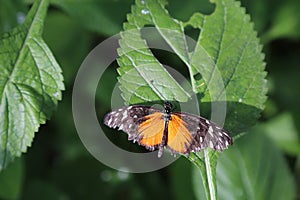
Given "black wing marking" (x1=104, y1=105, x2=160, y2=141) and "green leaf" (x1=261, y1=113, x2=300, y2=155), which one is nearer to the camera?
"black wing marking" (x1=104, y1=105, x2=160, y2=141)

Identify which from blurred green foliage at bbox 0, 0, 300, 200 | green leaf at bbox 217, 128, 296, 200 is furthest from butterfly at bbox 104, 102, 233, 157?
blurred green foliage at bbox 0, 0, 300, 200

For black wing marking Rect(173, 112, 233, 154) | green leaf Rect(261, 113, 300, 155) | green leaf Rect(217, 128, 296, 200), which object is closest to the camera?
black wing marking Rect(173, 112, 233, 154)

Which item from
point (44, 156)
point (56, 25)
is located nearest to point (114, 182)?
point (44, 156)

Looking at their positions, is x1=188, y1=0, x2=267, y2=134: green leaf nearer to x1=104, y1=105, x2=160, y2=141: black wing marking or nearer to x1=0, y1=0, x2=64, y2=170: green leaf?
x1=104, y1=105, x2=160, y2=141: black wing marking

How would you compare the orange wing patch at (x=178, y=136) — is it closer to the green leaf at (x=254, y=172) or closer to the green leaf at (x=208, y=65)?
the green leaf at (x=208, y=65)

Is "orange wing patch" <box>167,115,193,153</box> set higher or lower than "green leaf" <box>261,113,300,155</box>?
higher

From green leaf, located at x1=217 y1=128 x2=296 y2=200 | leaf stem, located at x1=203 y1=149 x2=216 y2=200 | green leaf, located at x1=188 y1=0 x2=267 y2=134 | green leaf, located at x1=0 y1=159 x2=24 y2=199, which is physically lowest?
green leaf, located at x1=0 y1=159 x2=24 y2=199

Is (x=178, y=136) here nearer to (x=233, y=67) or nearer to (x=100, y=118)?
(x=233, y=67)

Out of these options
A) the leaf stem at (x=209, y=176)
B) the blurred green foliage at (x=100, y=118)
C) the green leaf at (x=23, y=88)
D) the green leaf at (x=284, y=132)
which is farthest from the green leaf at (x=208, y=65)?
the green leaf at (x=284, y=132)
